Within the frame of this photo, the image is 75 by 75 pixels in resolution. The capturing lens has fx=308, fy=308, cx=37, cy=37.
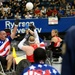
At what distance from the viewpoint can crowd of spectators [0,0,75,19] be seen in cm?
1677

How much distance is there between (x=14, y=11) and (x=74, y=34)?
55.8ft

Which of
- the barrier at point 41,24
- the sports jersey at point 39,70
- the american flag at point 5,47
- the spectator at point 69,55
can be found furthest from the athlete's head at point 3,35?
the spectator at point 69,55

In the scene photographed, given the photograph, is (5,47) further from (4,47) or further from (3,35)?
(3,35)

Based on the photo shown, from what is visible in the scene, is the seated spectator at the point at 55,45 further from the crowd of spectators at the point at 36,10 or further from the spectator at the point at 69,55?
the spectator at the point at 69,55

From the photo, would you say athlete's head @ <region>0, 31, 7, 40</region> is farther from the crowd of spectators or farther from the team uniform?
the crowd of spectators

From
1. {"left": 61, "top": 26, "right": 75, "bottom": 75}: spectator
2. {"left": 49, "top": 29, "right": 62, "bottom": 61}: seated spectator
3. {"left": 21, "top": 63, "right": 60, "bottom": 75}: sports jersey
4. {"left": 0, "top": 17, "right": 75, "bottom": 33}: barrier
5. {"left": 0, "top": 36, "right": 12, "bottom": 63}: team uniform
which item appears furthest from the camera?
{"left": 0, "top": 17, "right": 75, "bottom": 33}: barrier

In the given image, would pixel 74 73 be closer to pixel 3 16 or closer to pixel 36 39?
pixel 36 39

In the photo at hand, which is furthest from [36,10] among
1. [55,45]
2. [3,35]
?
[3,35]

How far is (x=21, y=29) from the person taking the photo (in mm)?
14625

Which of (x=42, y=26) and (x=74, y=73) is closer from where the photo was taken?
(x=74, y=73)

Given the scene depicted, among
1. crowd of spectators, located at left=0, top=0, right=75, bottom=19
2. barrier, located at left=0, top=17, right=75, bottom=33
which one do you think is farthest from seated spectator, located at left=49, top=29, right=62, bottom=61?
crowd of spectators, located at left=0, top=0, right=75, bottom=19

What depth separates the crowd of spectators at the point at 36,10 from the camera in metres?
16.8

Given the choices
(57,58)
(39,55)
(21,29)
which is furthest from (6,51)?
(21,29)

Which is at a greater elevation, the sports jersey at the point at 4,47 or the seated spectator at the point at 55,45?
the sports jersey at the point at 4,47
